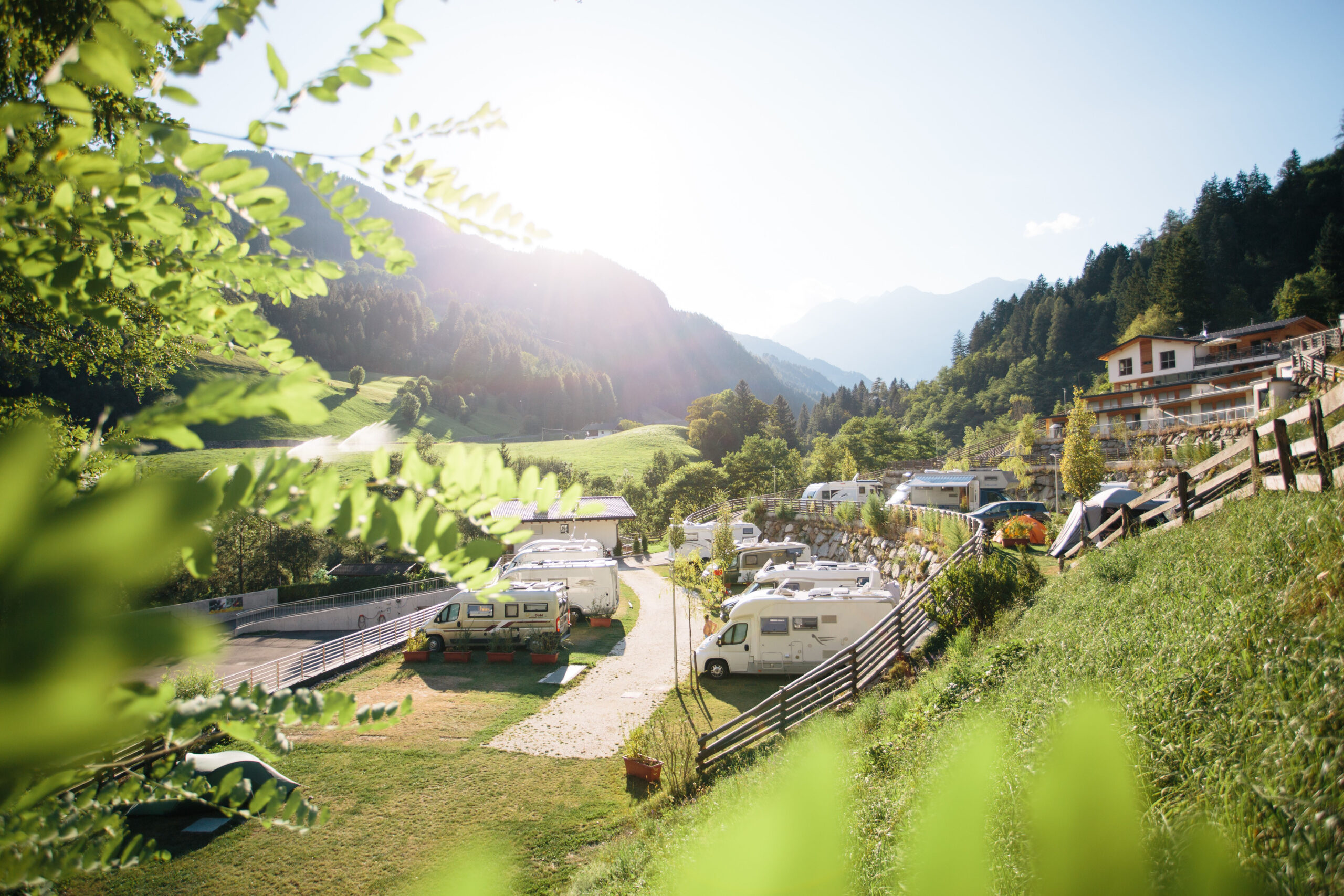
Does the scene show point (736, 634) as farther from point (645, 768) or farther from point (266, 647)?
point (266, 647)

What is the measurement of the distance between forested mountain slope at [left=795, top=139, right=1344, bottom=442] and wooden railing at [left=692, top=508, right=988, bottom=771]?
64.4 m

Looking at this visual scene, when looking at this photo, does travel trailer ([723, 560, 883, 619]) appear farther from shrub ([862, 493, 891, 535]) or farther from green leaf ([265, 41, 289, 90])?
green leaf ([265, 41, 289, 90])

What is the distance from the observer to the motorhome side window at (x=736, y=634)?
1495 cm

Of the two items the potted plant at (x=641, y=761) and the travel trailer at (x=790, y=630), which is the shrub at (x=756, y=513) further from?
the potted plant at (x=641, y=761)

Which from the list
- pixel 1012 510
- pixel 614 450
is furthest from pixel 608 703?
pixel 614 450

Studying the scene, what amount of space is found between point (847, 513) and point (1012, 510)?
671 centimetres

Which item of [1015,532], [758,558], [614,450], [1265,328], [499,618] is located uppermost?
[1265,328]

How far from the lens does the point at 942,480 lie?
3117 centimetres

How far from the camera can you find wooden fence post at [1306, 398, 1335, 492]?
6.39 metres

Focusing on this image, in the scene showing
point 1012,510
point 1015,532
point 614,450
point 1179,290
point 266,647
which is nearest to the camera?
point 1015,532

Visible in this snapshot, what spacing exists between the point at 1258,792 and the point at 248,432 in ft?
316

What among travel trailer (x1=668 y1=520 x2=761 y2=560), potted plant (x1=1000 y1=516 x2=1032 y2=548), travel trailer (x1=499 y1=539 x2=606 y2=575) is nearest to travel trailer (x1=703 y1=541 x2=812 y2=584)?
travel trailer (x1=668 y1=520 x2=761 y2=560)

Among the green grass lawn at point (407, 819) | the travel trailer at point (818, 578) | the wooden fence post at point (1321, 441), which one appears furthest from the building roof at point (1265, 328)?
the green grass lawn at point (407, 819)

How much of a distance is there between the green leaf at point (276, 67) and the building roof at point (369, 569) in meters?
40.9
